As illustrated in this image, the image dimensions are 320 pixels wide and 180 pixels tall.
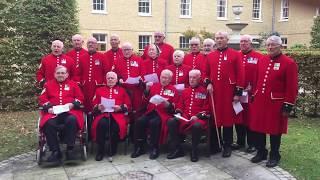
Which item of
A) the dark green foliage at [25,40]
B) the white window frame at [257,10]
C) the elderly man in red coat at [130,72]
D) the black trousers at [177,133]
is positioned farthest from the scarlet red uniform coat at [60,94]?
the white window frame at [257,10]

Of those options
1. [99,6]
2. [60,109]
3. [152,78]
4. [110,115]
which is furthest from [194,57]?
[99,6]

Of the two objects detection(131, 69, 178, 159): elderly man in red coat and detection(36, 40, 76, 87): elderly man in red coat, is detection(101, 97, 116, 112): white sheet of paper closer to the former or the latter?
detection(131, 69, 178, 159): elderly man in red coat

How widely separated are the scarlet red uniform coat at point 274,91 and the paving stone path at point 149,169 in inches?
25.1

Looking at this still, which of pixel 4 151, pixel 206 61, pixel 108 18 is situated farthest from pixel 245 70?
pixel 108 18

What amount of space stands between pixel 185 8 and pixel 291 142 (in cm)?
2180

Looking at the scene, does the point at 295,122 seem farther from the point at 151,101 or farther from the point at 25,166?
the point at 25,166

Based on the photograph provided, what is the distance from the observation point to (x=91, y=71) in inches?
277

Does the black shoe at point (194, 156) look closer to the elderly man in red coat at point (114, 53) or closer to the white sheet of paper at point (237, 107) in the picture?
the white sheet of paper at point (237, 107)

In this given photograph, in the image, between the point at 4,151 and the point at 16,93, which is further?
the point at 16,93

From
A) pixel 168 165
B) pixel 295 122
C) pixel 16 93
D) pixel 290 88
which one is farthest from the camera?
pixel 16 93

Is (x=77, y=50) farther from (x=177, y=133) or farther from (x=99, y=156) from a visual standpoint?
(x=177, y=133)

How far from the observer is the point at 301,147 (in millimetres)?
7020

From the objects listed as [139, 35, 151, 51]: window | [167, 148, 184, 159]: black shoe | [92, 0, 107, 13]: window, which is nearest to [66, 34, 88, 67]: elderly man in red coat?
[167, 148, 184, 159]: black shoe

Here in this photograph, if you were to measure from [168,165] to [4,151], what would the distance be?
9.75 feet
